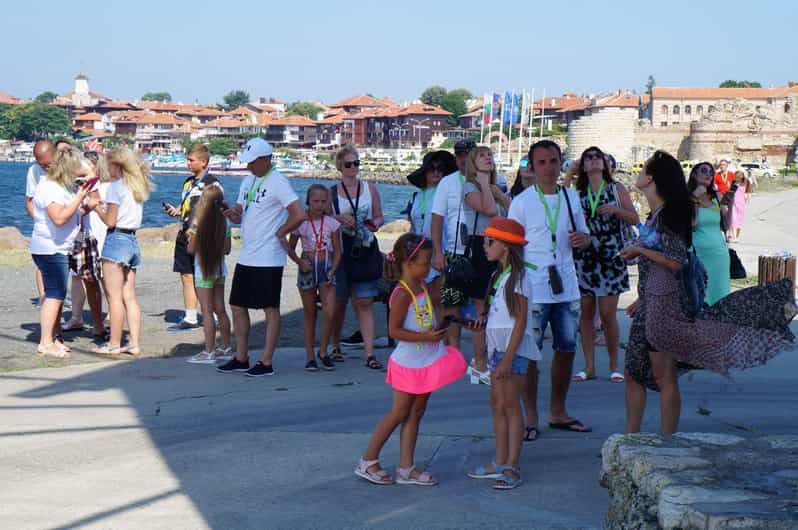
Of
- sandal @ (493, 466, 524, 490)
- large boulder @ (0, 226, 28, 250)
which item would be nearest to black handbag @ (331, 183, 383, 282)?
sandal @ (493, 466, 524, 490)

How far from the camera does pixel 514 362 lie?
18.4 feet

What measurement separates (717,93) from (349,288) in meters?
138

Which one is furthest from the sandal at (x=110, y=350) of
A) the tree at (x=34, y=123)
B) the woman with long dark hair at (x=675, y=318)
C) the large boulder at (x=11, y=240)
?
the tree at (x=34, y=123)

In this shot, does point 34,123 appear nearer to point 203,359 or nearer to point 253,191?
point 203,359

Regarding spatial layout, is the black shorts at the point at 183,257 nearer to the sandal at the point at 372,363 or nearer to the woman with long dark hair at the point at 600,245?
the sandal at the point at 372,363

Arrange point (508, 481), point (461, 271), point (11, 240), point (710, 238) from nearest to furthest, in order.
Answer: point (508, 481), point (461, 271), point (710, 238), point (11, 240)

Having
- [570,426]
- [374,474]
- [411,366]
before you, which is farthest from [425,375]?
[570,426]

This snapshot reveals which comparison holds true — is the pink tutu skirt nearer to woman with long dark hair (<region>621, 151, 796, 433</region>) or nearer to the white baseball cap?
woman with long dark hair (<region>621, 151, 796, 433</region>)

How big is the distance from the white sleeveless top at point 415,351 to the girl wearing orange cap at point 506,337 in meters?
0.32

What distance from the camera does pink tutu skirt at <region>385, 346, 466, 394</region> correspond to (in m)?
5.39

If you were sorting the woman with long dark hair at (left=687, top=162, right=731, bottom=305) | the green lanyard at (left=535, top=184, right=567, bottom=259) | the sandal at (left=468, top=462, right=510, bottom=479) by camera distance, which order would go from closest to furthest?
the sandal at (left=468, top=462, right=510, bottom=479), the green lanyard at (left=535, top=184, right=567, bottom=259), the woman with long dark hair at (left=687, top=162, right=731, bottom=305)

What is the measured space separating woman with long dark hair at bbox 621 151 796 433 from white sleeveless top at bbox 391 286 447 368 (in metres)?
1.07

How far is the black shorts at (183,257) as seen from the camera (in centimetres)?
973

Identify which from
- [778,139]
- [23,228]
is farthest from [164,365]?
[778,139]
